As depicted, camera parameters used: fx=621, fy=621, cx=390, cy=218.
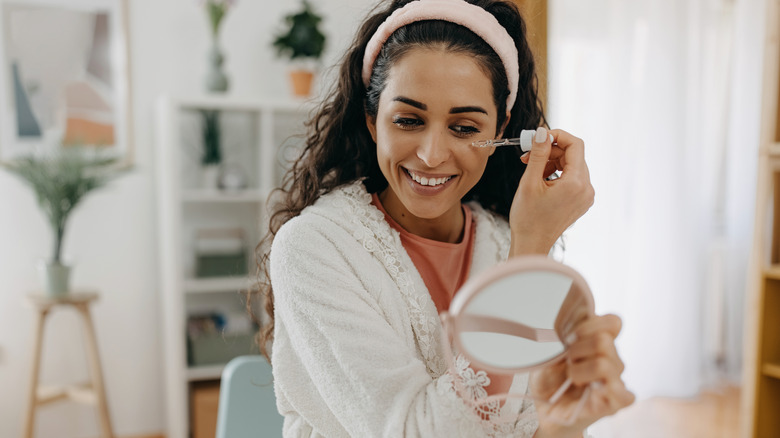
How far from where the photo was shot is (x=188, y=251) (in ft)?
9.39

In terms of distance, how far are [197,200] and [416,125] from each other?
1981 mm

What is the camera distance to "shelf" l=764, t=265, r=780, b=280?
7.31 ft

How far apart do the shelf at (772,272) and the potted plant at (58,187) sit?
2.55 m

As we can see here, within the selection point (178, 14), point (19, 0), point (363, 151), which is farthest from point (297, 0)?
point (363, 151)

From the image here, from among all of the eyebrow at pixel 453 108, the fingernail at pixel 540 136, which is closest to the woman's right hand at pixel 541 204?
the fingernail at pixel 540 136

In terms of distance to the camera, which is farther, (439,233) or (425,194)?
(439,233)

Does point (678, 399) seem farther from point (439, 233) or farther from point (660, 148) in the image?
point (439, 233)

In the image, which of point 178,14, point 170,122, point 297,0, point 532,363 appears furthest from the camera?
point 297,0

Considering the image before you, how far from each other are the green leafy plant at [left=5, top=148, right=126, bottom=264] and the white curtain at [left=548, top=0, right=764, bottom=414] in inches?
77.2

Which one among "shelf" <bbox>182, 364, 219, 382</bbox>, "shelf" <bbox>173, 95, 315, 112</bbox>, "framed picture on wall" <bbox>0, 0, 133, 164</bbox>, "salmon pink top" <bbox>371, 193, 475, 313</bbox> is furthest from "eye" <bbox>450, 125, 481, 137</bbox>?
"framed picture on wall" <bbox>0, 0, 133, 164</bbox>

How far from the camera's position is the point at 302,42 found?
2.69m

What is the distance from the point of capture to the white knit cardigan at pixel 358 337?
2.35 ft

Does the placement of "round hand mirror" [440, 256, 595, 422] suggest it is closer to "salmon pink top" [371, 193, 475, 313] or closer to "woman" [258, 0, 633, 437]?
"woman" [258, 0, 633, 437]

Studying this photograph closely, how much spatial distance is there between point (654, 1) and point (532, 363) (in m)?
2.99
